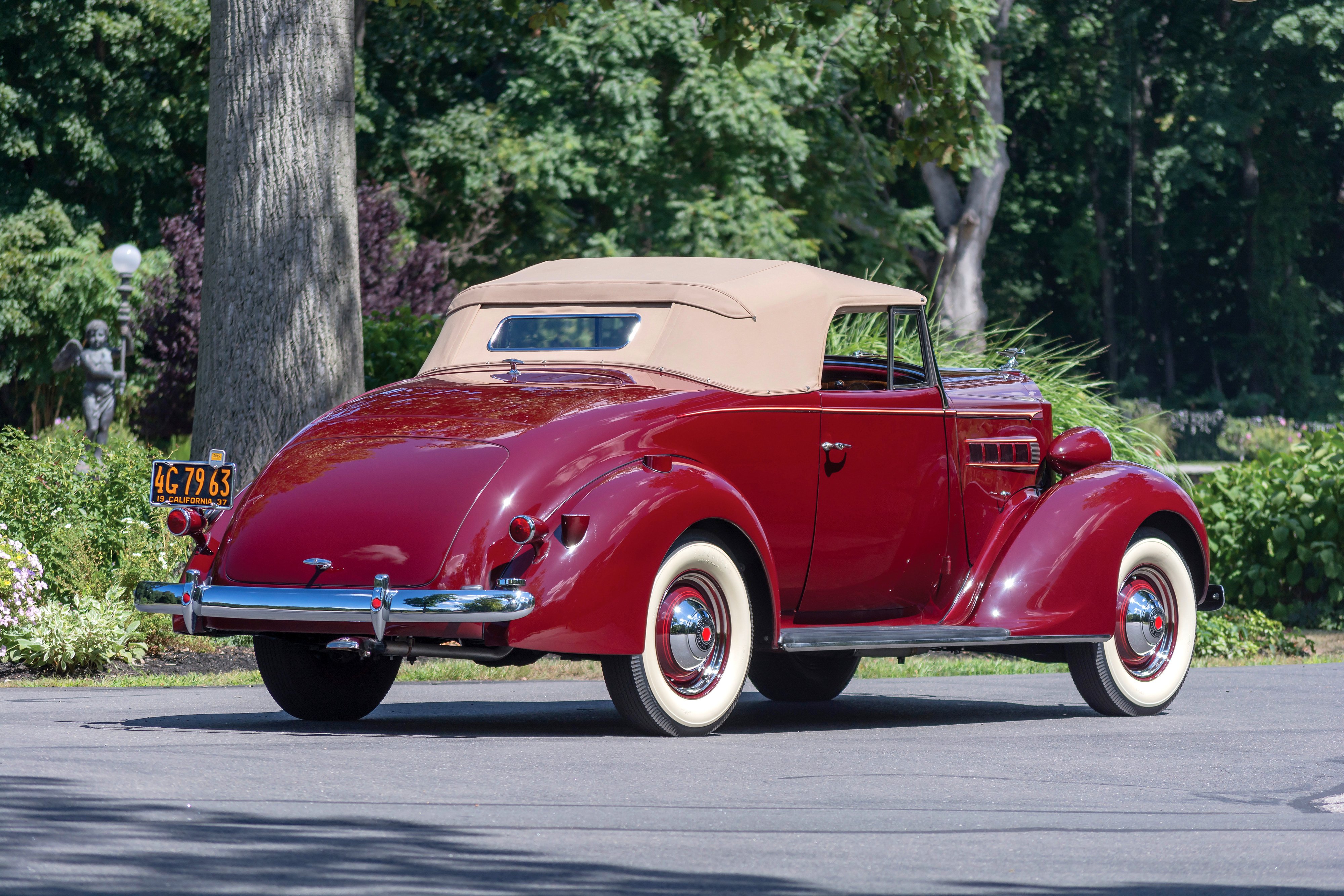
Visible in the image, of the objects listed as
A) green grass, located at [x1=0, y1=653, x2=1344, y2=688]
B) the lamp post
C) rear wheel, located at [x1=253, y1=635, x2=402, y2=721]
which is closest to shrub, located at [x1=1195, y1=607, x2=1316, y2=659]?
green grass, located at [x1=0, y1=653, x2=1344, y2=688]

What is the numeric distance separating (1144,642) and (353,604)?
411 centimetres

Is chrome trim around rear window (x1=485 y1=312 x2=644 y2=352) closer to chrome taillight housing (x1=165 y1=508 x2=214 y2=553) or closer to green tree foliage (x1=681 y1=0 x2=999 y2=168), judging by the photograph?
chrome taillight housing (x1=165 y1=508 x2=214 y2=553)

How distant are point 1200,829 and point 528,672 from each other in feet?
19.8

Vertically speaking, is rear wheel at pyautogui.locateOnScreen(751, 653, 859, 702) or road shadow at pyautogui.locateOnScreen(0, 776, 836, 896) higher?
road shadow at pyautogui.locateOnScreen(0, 776, 836, 896)

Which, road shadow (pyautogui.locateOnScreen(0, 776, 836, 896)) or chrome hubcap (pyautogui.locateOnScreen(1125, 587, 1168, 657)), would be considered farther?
chrome hubcap (pyautogui.locateOnScreen(1125, 587, 1168, 657))

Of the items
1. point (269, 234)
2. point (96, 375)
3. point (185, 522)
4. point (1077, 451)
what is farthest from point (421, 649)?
point (96, 375)

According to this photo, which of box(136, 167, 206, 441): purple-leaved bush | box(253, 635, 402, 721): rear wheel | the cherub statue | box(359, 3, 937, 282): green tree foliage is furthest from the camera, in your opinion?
box(359, 3, 937, 282): green tree foliage

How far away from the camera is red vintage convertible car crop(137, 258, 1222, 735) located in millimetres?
6719

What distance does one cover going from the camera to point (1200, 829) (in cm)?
539

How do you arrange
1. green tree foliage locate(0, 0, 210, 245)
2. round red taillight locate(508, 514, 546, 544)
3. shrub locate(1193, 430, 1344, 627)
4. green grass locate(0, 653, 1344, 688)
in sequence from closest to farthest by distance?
1. round red taillight locate(508, 514, 546, 544)
2. green grass locate(0, 653, 1344, 688)
3. shrub locate(1193, 430, 1344, 627)
4. green tree foliage locate(0, 0, 210, 245)

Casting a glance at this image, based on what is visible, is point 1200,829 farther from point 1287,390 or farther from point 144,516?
point 1287,390

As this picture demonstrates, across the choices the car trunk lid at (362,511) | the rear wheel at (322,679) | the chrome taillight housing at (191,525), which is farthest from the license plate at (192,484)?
the car trunk lid at (362,511)

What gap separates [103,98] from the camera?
29.8 meters

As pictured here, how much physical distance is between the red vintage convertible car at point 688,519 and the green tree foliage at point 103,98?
21271 millimetres
